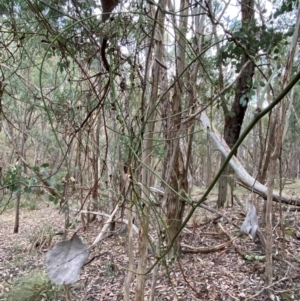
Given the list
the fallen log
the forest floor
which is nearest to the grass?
the forest floor

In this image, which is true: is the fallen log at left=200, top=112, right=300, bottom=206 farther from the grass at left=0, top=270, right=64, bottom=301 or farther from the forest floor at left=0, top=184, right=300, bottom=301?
the grass at left=0, top=270, right=64, bottom=301

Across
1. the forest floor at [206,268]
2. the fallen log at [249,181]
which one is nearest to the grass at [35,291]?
the forest floor at [206,268]

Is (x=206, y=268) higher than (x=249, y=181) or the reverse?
the reverse

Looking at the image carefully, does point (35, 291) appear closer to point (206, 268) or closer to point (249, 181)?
point (206, 268)

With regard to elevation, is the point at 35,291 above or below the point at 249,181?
below

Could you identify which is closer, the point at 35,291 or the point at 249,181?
the point at 249,181

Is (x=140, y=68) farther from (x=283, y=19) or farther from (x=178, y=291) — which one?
(x=283, y=19)

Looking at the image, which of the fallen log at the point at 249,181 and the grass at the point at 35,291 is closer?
the fallen log at the point at 249,181

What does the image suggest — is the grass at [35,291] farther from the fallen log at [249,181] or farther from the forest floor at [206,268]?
the fallen log at [249,181]

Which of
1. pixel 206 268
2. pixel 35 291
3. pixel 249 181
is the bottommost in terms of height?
pixel 35 291

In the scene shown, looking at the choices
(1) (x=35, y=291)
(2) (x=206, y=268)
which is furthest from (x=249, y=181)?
(1) (x=35, y=291)

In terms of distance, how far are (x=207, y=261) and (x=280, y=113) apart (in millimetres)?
1457

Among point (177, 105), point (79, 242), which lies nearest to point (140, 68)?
point (177, 105)

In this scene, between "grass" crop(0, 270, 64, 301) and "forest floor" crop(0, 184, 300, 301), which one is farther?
"grass" crop(0, 270, 64, 301)
